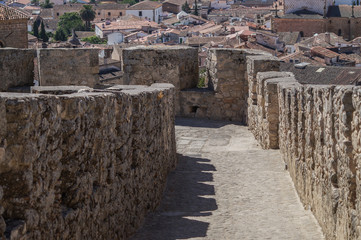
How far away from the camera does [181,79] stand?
15.8m

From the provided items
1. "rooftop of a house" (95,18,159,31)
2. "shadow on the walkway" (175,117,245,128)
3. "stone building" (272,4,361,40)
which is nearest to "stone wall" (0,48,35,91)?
"shadow on the walkway" (175,117,245,128)

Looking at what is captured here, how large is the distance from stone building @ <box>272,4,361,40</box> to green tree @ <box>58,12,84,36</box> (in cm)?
3272

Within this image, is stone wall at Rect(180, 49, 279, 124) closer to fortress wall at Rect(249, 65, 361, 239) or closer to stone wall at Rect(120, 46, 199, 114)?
stone wall at Rect(120, 46, 199, 114)

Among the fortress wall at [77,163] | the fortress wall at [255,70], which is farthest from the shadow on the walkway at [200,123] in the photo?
the fortress wall at [77,163]

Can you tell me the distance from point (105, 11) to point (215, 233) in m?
120

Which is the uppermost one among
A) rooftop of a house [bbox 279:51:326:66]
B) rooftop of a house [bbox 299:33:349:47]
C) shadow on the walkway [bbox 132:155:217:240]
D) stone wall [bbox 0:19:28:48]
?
stone wall [bbox 0:19:28:48]

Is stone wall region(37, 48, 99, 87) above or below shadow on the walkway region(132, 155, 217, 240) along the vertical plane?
above

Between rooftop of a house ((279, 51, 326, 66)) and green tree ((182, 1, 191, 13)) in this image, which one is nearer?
rooftop of a house ((279, 51, 326, 66))

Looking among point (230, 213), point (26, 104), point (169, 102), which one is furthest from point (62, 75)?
point (26, 104)

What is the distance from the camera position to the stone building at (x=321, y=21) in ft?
284

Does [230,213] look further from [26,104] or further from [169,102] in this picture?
[26,104]

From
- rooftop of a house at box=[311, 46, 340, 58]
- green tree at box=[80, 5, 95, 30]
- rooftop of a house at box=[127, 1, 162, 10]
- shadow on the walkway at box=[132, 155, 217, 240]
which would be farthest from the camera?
rooftop of a house at box=[127, 1, 162, 10]

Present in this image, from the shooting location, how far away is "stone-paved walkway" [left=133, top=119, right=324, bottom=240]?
7750mm

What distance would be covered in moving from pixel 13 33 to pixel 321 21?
6113 centimetres
